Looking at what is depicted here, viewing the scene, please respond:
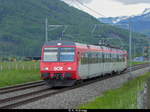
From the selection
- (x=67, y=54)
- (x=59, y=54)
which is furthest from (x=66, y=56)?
(x=59, y=54)

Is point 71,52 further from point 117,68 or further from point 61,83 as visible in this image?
point 117,68

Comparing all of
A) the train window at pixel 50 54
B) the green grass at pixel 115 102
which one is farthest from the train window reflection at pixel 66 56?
the green grass at pixel 115 102

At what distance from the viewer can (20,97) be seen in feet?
71.3

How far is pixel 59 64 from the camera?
2792cm

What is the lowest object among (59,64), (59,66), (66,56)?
(59,66)

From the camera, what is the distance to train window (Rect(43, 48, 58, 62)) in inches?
1110

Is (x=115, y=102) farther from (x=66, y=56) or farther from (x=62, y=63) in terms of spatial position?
(x=66, y=56)

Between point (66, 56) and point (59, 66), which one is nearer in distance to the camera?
point (59, 66)

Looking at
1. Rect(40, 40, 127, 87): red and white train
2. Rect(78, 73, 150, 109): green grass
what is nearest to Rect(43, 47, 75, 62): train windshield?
Rect(40, 40, 127, 87): red and white train

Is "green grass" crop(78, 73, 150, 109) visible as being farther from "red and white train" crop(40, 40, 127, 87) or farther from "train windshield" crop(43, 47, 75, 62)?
"train windshield" crop(43, 47, 75, 62)

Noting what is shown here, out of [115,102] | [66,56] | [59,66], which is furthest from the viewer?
[66,56]

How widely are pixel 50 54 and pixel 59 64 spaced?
1.01m

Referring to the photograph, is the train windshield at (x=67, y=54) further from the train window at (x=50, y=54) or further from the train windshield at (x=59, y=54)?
the train window at (x=50, y=54)

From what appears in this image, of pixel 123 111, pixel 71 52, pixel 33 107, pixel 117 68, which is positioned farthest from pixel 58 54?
pixel 117 68
